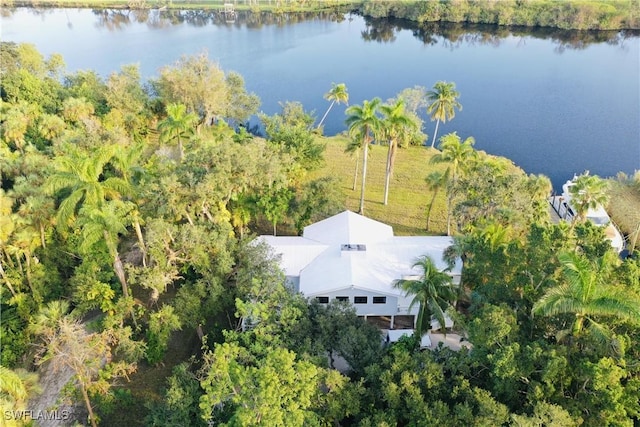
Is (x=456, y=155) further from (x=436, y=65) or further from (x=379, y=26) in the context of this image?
(x=379, y=26)

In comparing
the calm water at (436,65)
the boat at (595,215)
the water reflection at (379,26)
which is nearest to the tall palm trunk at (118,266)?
the boat at (595,215)

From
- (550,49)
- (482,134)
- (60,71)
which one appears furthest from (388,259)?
(550,49)

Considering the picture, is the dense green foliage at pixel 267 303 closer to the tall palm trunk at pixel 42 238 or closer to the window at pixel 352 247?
the tall palm trunk at pixel 42 238

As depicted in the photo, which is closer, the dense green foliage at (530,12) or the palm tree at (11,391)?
the palm tree at (11,391)

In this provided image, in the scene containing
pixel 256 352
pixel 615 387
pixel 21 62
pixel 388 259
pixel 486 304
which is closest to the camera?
pixel 615 387

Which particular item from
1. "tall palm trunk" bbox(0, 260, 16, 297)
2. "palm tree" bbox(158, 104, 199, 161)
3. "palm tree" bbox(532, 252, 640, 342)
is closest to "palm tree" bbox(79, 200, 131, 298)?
"tall palm trunk" bbox(0, 260, 16, 297)

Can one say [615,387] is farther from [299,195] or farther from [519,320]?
[299,195]

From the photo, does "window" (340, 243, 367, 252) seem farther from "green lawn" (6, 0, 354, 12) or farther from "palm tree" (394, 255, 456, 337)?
"green lawn" (6, 0, 354, 12)
